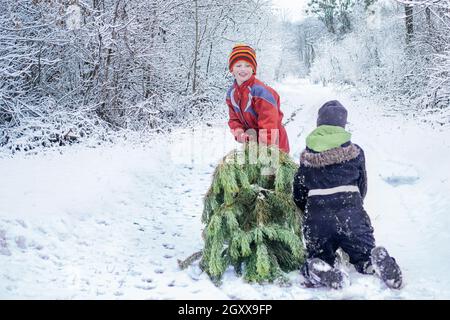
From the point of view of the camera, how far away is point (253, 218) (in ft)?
12.4

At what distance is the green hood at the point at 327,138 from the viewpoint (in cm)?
358

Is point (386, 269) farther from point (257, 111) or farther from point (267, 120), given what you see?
point (257, 111)

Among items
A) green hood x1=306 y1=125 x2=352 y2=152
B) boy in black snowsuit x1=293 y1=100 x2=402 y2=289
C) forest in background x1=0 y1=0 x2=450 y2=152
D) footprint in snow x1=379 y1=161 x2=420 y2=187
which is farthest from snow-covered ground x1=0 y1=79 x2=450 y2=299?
forest in background x1=0 y1=0 x2=450 y2=152

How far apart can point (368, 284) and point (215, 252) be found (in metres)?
1.29

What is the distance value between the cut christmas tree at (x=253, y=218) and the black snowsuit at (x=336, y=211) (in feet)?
0.69

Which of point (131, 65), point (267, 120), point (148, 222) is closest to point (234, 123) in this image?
point (267, 120)

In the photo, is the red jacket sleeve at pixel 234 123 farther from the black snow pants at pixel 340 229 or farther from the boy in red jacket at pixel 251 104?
the black snow pants at pixel 340 229

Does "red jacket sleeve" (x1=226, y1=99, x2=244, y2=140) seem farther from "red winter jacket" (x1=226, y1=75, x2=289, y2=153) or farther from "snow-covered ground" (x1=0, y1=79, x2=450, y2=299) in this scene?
"snow-covered ground" (x1=0, y1=79, x2=450, y2=299)

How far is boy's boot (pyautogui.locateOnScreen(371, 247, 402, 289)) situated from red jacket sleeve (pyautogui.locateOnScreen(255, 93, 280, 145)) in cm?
151

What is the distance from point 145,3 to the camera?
37.5ft

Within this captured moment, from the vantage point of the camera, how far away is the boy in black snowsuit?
11.5 ft

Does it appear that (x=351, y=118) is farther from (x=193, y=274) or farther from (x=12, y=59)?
(x=193, y=274)

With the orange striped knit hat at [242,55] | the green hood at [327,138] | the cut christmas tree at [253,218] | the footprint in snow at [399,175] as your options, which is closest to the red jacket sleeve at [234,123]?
the orange striped knit hat at [242,55]
